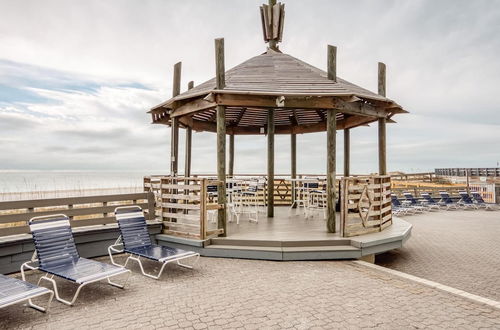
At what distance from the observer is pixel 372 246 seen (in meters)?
5.99

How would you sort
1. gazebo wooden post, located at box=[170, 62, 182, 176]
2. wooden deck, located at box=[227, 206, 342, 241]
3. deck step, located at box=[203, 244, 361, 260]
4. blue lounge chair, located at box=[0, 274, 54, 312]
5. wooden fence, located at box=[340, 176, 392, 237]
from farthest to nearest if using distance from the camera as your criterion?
gazebo wooden post, located at box=[170, 62, 182, 176] < wooden deck, located at box=[227, 206, 342, 241] < wooden fence, located at box=[340, 176, 392, 237] < deck step, located at box=[203, 244, 361, 260] < blue lounge chair, located at box=[0, 274, 54, 312]

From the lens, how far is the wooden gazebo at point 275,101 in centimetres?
638

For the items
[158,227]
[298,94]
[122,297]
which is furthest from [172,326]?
[298,94]

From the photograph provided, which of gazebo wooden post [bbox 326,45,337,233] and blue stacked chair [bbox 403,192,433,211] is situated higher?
gazebo wooden post [bbox 326,45,337,233]

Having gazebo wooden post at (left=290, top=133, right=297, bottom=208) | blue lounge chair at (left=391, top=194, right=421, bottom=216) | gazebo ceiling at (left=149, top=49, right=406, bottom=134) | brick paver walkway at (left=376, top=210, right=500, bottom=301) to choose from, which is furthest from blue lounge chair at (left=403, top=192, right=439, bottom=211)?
gazebo ceiling at (left=149, top=49, right=406, bottom=134)

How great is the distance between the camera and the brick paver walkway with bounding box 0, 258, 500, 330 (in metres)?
3.24

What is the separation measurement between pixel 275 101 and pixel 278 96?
210mm

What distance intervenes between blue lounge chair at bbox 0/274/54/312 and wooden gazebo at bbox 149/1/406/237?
11.3 feet

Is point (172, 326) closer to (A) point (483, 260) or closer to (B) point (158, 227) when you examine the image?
(B) point (158, 227)

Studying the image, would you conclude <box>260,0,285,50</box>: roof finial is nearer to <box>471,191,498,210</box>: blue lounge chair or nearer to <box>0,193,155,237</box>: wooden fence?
<box>0,193,155,237</box>: wooden fence

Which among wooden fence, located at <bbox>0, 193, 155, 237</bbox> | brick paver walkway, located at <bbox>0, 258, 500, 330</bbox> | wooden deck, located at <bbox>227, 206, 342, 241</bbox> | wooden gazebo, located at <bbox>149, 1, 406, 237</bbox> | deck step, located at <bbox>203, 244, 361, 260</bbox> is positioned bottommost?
brick paver walkway, located at <bbox>0, 258, 500, 330</bbox>

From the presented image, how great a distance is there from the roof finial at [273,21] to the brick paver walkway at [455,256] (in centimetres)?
735

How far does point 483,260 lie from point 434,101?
13.0 m

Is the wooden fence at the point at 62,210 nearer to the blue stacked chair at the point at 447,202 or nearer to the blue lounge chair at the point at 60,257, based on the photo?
the blue lounge chair at the point at 60,257
